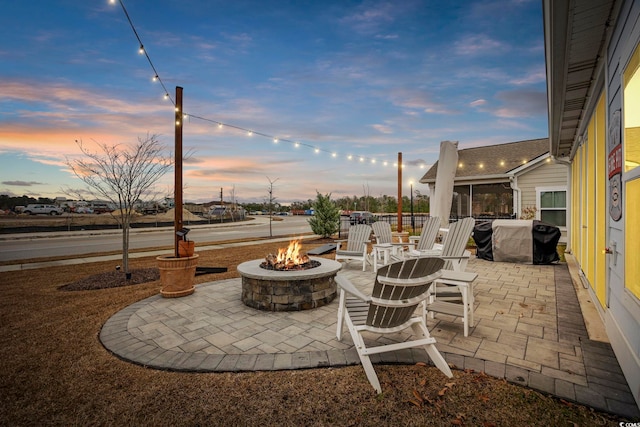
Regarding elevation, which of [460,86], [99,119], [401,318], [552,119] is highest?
[460,86]

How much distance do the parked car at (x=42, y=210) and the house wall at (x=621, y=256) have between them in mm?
43843

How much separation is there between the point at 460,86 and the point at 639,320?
29.3 ft

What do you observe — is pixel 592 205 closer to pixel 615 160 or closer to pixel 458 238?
pixel 458 238

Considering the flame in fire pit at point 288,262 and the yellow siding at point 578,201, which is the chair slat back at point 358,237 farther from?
the yellow siding at point 578,201

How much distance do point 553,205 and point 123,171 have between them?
1246 centimetres

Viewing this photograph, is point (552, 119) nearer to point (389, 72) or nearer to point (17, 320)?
point (389, 72)

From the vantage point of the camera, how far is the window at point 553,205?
9.45 metres

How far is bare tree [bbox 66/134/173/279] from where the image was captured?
570cm

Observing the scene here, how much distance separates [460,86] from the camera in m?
9.05

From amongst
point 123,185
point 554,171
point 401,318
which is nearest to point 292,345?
point 401,318

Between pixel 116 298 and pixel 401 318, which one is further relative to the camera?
pixel 116 298

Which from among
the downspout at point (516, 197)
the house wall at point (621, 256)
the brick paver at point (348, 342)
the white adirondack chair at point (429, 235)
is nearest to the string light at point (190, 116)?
the brick paver at point (348, 342)

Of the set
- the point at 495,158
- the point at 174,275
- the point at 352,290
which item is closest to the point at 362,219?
the point at 495,158

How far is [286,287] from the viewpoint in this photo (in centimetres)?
368
